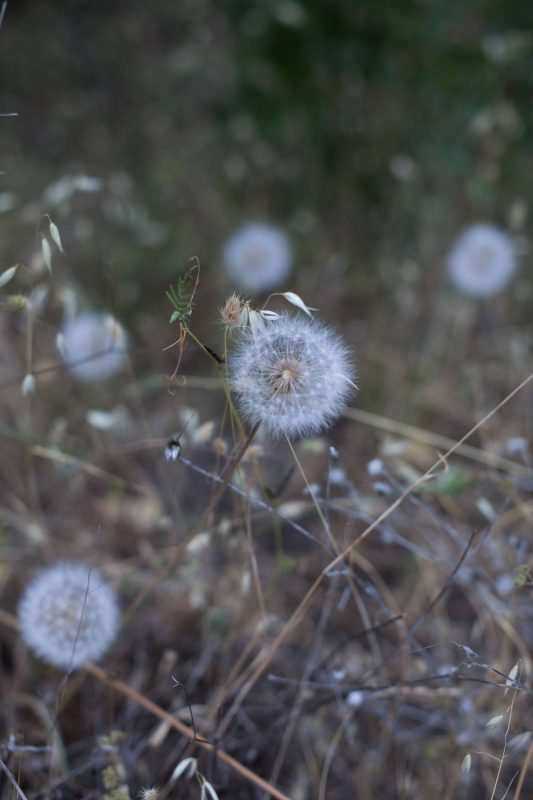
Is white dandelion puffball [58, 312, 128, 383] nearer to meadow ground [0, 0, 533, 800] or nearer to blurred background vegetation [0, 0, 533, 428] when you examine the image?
meadow ground [0, 0, 533, 800]

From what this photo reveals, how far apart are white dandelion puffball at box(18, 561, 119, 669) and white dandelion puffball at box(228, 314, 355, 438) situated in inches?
24.2

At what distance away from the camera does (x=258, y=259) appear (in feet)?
9.29

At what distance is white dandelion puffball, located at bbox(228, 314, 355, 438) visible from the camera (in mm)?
1301

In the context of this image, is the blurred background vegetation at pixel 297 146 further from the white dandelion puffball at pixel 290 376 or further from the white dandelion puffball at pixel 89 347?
the white dandelion puffball at pixel 290 376

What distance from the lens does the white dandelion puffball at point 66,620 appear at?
1634 millimetres

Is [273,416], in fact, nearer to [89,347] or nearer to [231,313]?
[231,313]

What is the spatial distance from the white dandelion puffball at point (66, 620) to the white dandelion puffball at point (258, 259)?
1.43m

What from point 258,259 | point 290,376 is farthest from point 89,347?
point 290,376

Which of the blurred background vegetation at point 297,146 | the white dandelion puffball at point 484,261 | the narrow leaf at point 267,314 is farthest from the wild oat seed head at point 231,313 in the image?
the white dandelion puffball at point 484,261

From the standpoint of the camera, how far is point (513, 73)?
9.20 feet

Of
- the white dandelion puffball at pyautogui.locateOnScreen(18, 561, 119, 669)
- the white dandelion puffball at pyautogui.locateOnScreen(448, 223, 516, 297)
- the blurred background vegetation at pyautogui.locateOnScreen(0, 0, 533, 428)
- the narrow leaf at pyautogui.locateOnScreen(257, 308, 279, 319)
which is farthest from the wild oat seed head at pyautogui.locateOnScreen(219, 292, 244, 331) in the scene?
the white dandelion puffball at pyautogui.locateOnScreen(448, 223, 516, 297)

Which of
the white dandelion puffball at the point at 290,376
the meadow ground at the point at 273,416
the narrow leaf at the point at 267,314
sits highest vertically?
the narrow leaf at the point at 267,314

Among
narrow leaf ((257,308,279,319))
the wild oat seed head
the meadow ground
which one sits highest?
the wild oat seed head

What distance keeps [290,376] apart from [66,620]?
78 centimetres
